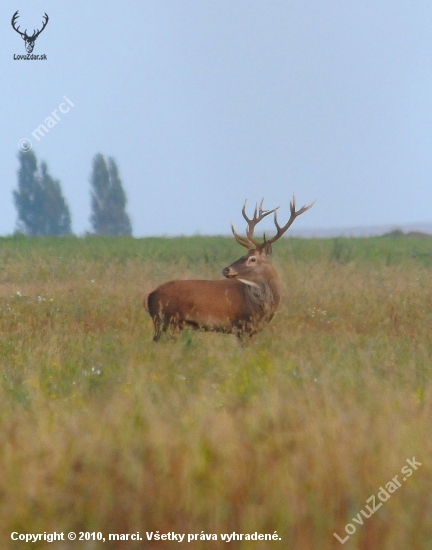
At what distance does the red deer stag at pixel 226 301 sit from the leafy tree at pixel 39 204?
48.1m

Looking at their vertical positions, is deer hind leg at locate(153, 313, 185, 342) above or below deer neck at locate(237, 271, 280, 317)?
below

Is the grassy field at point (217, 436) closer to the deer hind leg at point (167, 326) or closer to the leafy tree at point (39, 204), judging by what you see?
the deer hind leg at point (167, 326)

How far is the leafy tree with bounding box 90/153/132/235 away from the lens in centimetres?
5728

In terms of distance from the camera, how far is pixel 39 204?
56.4 meters

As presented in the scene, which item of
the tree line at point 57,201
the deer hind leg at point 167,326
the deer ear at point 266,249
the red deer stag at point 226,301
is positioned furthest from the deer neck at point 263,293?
the tree line at point 57,201

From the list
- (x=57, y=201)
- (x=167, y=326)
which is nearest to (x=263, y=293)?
(x=167, y=326)

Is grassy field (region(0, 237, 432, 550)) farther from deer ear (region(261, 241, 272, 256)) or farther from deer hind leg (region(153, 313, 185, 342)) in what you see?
deer ear (region(261, 241, 272, 256))

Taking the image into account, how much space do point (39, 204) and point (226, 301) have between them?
49180 mm

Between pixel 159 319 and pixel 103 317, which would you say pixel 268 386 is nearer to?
pixel 159 319

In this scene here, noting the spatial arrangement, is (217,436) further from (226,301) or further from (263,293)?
(263,293)

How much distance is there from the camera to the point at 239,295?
28.6ft

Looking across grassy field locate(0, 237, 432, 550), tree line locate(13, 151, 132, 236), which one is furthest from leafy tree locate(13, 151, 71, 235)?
grassy field locate(0, 237, 432, 550)

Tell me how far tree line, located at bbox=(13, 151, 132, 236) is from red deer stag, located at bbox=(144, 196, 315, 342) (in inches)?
1850

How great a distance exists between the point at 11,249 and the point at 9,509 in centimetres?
2056
